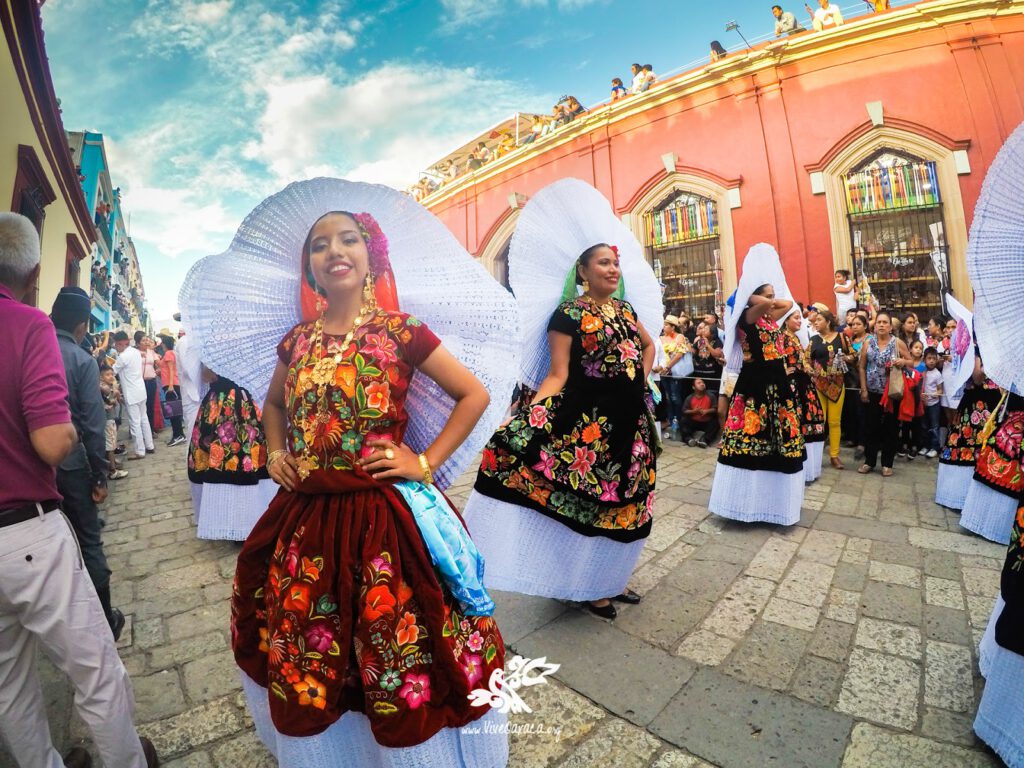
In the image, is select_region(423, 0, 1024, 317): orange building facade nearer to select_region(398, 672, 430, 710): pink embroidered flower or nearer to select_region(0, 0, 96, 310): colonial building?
select_region(0, 0, 96, 310): colonial building

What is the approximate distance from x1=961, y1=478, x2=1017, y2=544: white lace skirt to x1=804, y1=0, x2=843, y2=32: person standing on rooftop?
9.94 m

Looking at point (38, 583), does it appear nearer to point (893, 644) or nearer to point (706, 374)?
point (893, 644)

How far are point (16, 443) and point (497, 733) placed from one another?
5.11 feet

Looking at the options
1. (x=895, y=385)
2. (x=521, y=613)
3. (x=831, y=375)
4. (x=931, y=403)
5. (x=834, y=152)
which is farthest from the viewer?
(x=834, y=152)

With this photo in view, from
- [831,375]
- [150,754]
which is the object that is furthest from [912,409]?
[150,754]

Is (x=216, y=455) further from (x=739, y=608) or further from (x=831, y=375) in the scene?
(x=831, y=375)

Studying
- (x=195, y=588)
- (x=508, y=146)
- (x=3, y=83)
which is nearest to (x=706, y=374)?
(x=195, y=588)

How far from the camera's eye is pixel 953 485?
4020 mm

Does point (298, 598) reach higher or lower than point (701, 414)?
higher

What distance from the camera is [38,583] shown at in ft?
4.55

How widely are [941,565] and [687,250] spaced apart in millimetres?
9385

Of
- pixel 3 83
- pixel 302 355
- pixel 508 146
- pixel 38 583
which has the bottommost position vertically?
pixel 38 583

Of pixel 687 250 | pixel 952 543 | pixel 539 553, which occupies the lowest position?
pixel 952 543

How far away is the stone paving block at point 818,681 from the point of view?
197 cm
